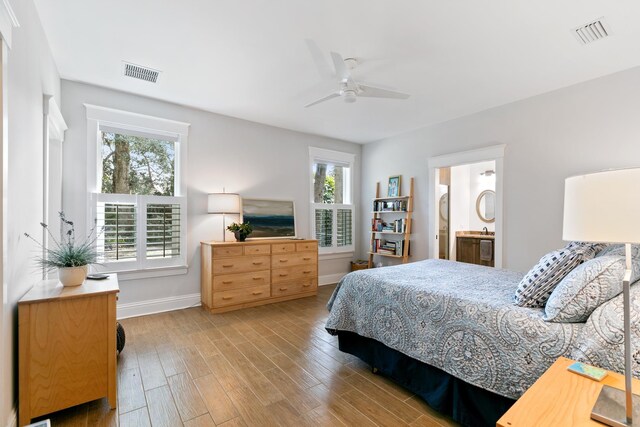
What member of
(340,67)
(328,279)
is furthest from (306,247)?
(340,67)

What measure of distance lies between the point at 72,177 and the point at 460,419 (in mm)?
4215

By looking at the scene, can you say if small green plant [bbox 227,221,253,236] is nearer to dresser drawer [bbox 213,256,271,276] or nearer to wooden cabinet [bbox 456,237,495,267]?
dresser drawer [bbox 213,256,271,276]

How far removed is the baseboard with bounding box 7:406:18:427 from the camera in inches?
65.5

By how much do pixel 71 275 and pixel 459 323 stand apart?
2.54m

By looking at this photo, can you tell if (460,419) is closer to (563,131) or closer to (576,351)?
(576,351)

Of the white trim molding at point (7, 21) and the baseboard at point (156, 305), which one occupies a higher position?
the white trim molding at point (7, 21)

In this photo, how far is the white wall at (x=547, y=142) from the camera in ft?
9.92

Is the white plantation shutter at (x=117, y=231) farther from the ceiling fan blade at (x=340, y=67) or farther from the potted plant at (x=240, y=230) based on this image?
the ceiling fan blade at (x=340, y=67)

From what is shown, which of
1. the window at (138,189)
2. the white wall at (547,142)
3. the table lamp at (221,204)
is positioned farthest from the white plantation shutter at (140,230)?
the white wall at (547,142)

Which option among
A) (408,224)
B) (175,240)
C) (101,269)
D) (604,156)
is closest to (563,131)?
(604,156)

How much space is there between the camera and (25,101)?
194cm

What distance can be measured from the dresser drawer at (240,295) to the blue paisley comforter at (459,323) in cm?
162

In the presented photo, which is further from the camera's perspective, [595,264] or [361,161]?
[361,161]

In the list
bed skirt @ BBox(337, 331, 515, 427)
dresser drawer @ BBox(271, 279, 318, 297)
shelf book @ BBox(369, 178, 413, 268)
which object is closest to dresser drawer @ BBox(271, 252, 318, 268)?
dresser drawer @ BBox(271, 279, 318, 297)
